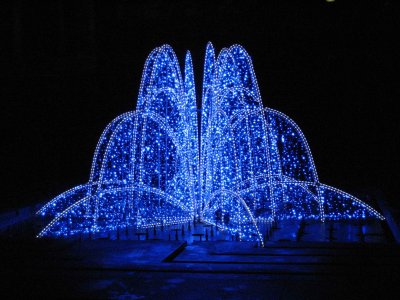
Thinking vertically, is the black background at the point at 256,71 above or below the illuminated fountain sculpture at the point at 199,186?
above

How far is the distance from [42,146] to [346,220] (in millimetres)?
12297

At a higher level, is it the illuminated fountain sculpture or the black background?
the black background

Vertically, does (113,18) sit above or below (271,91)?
above

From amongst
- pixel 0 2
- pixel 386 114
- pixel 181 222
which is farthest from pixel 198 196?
pixel 0 2

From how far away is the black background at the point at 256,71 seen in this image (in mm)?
19469

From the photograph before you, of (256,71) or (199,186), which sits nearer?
(199,186)

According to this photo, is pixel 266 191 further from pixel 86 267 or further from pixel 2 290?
pixel 2 290

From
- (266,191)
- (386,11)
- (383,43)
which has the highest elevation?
(386,11)

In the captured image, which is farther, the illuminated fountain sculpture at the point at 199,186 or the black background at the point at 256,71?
the black background at the point at 256,71

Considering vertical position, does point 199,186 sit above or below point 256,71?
below

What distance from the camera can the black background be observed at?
63.9 feet

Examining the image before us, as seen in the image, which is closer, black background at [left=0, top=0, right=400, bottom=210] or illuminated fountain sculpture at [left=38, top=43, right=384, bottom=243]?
illuminated fountain sculpture at [left=38, top=43, right=384, bottom=243]

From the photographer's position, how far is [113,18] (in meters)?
21.3

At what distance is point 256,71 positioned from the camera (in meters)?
19.9
